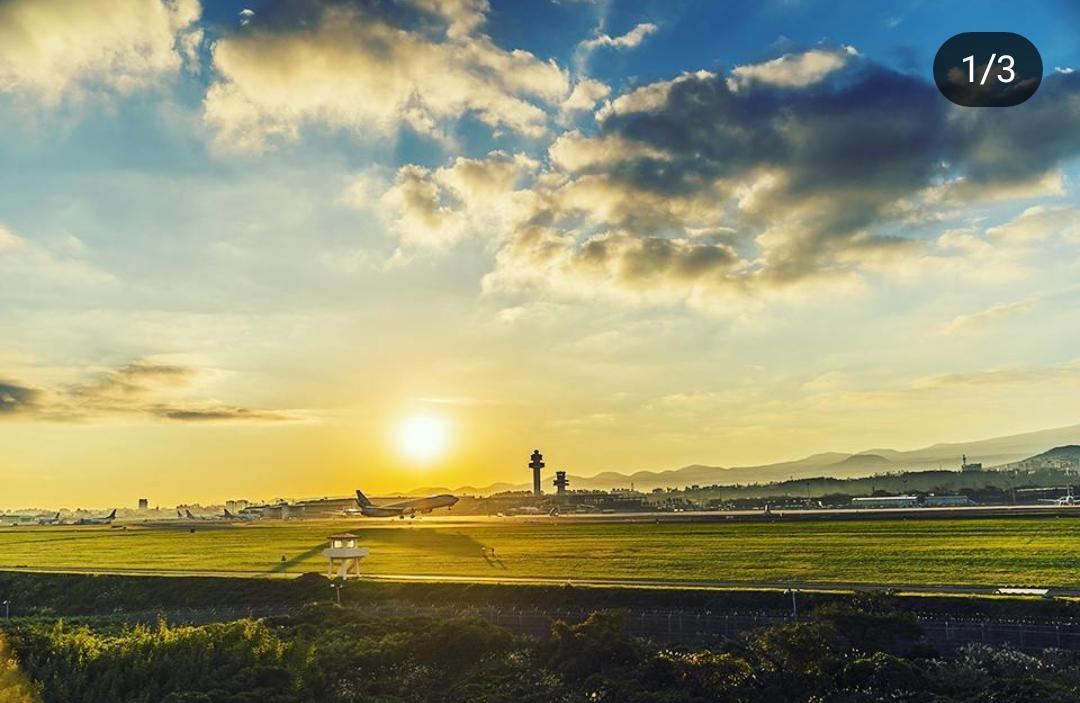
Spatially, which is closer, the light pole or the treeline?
Answer: the treeline

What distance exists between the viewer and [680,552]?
9356cm

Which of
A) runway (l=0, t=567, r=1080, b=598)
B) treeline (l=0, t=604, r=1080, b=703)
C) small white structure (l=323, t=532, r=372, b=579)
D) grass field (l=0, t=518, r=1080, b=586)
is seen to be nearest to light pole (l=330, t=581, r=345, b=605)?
small white structure (l=323, t=532, r=372, b=579)

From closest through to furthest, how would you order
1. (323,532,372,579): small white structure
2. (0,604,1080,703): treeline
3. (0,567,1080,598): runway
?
(0,604,1080,703): treeline, (0,567,1080,598): runway, (323,532,372,579): small white structure

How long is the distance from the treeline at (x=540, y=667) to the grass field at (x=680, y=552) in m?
21.5

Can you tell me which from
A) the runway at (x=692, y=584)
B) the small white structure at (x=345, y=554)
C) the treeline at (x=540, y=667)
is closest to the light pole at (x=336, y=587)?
the small white structure at (x=345, y=554)

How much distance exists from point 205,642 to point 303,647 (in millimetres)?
6551

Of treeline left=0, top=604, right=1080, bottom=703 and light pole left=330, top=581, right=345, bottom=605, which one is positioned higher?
light pole left=330, top=581, right=345, bottom=605

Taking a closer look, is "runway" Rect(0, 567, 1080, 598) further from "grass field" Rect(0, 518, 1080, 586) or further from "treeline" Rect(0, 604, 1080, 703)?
"treeline" Rect(0, 604, 1080, 703)

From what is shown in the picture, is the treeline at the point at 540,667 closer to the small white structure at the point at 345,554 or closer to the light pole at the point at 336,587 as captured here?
the light pole at the point at 336,587

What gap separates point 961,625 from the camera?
50.6 meters

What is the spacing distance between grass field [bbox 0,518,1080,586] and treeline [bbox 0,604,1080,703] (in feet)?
70.6

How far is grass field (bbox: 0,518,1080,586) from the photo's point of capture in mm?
73312

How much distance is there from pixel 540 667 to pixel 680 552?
1726 inches

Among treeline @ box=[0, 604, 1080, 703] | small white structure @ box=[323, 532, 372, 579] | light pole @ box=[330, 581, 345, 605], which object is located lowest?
treeline @ box=[0, 604, 1080, 703]
